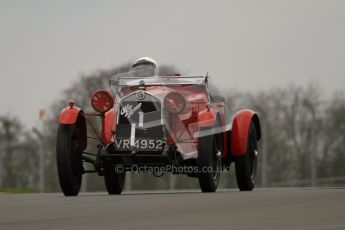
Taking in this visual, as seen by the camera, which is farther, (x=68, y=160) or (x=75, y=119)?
(x=75, y=119)

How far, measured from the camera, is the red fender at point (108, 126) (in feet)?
51.5

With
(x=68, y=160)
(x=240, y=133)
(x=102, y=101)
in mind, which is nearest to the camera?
(x=68, y=160)

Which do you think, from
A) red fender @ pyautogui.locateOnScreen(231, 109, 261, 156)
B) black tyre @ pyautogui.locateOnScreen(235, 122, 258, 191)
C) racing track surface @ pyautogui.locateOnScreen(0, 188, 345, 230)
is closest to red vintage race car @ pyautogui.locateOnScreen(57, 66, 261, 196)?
red fender @ pyautogui.locateOnScreen(231, 109, 261, 156)

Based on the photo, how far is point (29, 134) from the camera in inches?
1911

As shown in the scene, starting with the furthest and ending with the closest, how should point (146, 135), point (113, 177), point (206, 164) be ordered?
1. point (113, 177)
2. point (146, 135)
3. point (206, 164)

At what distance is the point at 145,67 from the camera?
55.9ft

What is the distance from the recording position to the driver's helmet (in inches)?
668

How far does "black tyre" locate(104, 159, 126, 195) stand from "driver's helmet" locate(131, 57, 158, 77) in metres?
1.60

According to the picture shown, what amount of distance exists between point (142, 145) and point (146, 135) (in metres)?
0.25

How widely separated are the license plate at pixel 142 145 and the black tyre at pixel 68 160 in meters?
0.62

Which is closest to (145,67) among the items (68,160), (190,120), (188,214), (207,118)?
(190,120)

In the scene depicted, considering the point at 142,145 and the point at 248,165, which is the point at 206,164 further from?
the point at 248,165

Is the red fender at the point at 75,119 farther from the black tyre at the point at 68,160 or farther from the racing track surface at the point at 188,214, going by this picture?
the racing track surface at the point at 188,214

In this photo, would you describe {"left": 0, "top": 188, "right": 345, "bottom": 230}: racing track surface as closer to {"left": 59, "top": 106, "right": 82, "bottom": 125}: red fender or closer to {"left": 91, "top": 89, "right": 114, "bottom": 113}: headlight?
{"left": 59, "top": 106, "right": 82, "bottom": 125}: red fender
